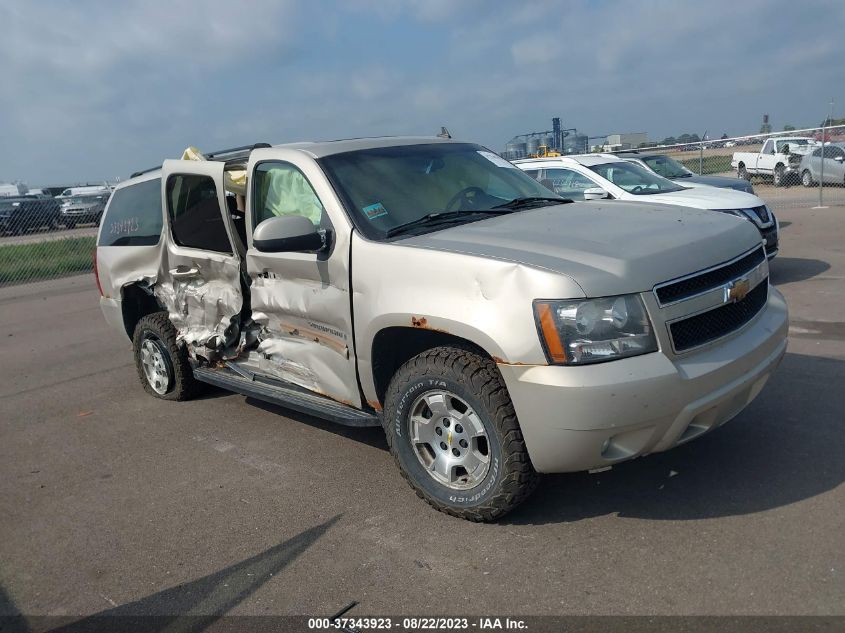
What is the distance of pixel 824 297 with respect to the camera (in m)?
8.45

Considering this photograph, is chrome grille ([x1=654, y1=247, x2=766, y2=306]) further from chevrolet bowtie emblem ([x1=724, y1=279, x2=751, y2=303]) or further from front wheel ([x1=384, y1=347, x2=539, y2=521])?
front wheel ([x1=384, y1=347, x2=539, y2=521])

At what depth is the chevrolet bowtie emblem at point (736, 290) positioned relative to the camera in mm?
3785

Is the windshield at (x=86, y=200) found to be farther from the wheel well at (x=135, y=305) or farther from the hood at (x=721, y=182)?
the wheel well at (x=135, y=305)

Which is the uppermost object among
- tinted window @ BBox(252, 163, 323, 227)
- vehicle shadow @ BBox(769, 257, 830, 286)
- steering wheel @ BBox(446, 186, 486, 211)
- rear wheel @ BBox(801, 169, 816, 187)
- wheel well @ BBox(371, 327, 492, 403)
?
tinted window @ BBox(252, 163, 323, 227)

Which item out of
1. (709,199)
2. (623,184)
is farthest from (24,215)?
(709,199)

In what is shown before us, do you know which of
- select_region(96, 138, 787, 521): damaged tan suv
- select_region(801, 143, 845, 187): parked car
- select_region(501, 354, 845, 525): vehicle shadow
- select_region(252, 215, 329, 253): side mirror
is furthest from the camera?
select_region(801, 143, 845, 187): parked car

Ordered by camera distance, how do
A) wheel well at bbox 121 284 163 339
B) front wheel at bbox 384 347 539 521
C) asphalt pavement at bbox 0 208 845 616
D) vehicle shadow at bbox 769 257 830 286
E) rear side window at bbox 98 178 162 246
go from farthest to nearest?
vehicle shadow at bbox 769 257 830 286 → wheel well at bbox 121 284 163 339 → rear side window at bbox 98 178 162 246 → front wheel at bbox 384 347 539 521 → asphalt pavement at bbox 0 208 845 616

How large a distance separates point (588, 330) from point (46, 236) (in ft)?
85.2

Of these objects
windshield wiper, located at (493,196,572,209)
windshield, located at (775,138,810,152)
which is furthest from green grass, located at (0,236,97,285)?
windshield, located at (775,138,810,152)

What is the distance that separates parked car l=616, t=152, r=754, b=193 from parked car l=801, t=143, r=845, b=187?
8869 mm

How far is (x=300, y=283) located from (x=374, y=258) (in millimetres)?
741

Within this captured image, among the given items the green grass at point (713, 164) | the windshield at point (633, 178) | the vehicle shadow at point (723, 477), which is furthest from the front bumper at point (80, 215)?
the vehicle shadow at point (723, 477)

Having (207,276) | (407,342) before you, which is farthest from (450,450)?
(207,276)

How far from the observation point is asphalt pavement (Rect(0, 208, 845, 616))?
331 centimetres
